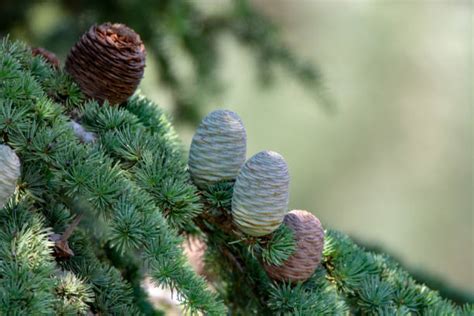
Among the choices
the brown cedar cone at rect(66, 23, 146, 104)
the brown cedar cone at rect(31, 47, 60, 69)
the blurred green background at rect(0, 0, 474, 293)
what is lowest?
the blurred green background at rect(0, 0, 474, 293)

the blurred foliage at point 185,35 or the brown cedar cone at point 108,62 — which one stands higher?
the brown cedar cone at point 108,62

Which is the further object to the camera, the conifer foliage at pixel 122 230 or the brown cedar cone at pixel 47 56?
the brown cedar cone at pixel 47 56

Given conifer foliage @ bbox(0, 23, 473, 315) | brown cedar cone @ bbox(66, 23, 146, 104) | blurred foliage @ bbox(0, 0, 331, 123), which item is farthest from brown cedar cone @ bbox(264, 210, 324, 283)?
blurred foliage @ bbox(0, 0, 331, 123)

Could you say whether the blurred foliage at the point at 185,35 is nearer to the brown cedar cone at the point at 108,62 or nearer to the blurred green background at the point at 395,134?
the brown cedar cone at the point at 108,62

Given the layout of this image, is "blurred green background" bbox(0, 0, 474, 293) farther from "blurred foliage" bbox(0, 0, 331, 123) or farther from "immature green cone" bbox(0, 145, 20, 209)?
"immature green cone" bbox(0, 145, 20, 209)

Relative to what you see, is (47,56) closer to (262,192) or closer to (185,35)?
(262,192)

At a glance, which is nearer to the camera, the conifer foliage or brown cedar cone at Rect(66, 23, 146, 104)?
the conifer foliage

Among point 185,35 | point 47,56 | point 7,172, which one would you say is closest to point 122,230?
point 7,172

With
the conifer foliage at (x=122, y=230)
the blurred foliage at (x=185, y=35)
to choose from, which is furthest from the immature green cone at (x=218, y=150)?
the blurred foliage at (x=185, y=35)
